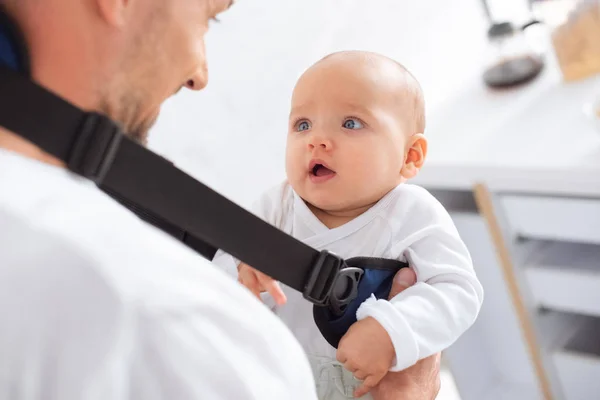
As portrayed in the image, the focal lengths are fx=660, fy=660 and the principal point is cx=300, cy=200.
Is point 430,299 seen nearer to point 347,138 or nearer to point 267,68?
point 347,138

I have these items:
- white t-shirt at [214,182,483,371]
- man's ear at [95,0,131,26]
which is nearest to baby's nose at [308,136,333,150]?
white t-shirt at [214,182,483,371]

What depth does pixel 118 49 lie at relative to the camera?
590mm

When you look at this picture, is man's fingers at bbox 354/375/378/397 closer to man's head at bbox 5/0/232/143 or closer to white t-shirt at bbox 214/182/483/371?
white t-shirt at bbox 214/182/483/371

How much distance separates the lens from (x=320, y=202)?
98 centimetres

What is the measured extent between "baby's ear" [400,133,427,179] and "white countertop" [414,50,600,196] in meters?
0.46

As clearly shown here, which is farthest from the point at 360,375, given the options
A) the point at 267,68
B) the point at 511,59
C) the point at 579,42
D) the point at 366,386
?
the point at 511,59

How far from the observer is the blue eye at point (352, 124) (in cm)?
100

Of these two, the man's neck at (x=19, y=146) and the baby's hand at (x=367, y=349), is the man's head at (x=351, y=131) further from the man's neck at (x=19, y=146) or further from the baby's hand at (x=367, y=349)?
the man's neck at (x=19, y=146)

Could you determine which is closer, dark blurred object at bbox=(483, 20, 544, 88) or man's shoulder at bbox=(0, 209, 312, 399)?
man's shoulder at bbox=(0, 209, 312, 399)

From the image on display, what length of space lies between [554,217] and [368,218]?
25.7 inches

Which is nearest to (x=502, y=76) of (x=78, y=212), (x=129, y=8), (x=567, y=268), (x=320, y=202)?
(x=567, y=268)

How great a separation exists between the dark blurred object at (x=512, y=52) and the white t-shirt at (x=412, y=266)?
3.18 ft

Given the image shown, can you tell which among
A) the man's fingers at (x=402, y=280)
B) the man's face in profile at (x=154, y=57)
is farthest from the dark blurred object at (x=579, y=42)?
the man's face in profile at (x=154, y=57)

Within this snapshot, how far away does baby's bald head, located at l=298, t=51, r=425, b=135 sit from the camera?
1014mm
